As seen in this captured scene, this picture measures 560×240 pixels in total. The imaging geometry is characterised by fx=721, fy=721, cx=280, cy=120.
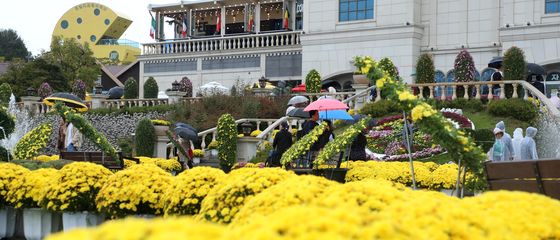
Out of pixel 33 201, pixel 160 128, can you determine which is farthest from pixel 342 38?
pixel 33 201

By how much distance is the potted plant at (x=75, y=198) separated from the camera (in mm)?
8922

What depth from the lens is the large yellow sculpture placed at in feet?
248

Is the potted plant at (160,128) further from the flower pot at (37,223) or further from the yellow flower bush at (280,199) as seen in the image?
the yellow flower bush at (280,199)

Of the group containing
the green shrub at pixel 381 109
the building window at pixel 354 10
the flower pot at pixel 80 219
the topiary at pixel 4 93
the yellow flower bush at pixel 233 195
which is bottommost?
the flower pot at pixel 80 219

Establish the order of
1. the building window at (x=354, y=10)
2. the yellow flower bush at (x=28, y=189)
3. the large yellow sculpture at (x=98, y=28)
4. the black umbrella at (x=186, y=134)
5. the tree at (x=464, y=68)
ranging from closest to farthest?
1. the yellow flower bush at (x=28, y=189)
2. the black umbrella at (x=186, y=134)
3. the tree at (x=464, y=68)
4. the building window at (x=354, y=10)
5. the large yellow sculpture at (x=98, y=28)

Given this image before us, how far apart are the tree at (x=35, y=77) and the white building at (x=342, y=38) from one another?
5.71 meters

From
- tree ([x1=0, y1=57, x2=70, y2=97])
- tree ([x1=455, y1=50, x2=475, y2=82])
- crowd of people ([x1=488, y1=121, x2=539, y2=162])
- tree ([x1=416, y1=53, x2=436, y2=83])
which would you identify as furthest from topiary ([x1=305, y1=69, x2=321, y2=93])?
tree ([x1=0, y1=57, x2=70, y2=97])

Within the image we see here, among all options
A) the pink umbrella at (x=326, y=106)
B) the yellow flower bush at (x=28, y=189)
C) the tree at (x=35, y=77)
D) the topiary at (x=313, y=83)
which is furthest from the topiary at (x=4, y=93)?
the yellow flower bush at (x=28, y=189)

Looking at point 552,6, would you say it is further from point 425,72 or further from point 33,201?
point 33,201

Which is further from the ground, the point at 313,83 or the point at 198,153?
the point at 313,83

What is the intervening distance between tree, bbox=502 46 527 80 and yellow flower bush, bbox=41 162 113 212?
1971cm

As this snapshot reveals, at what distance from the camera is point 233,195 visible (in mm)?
6527

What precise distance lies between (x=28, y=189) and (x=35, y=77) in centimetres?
3922

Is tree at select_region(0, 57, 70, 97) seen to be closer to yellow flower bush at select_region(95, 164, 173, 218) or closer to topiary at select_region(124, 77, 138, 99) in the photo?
topiary at select_region(124, 77, 138, 99)
